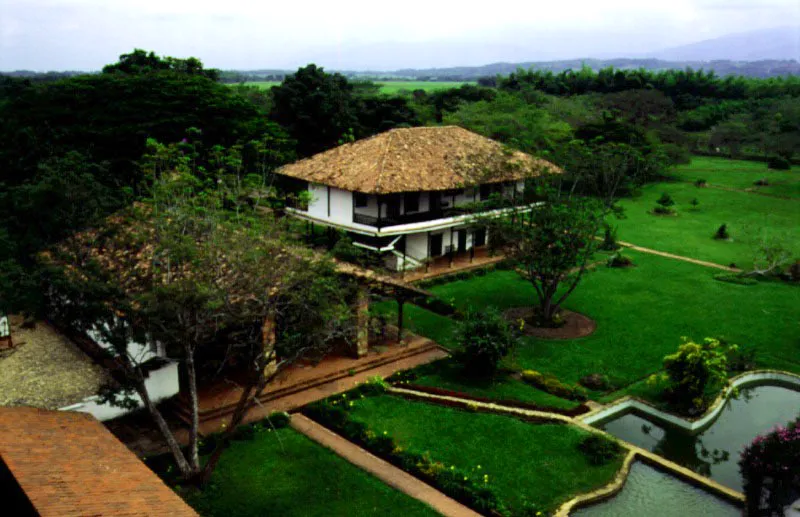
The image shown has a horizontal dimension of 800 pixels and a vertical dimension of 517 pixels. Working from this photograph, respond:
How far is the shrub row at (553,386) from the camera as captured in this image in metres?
18.9

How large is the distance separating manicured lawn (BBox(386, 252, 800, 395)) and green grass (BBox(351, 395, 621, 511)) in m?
4.04

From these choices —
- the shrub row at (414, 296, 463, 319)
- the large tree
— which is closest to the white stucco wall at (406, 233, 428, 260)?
the shrub row at (414, 296, 463, 319)

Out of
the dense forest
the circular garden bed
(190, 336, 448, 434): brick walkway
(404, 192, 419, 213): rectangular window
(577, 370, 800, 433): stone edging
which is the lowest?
(577, 370, 800, 433): stone edging

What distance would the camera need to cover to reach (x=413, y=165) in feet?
100

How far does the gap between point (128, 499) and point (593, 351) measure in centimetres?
1656

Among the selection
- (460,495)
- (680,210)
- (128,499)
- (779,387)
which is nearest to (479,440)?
(460,495)

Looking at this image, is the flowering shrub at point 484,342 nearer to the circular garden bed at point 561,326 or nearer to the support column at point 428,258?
the circular garden bed at point 561,326

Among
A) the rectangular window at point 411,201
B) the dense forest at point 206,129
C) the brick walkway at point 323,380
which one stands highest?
the dense forest at point 206,129

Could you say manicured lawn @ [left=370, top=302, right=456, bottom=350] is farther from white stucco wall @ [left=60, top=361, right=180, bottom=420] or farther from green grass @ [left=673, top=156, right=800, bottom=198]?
green grass @ [left=673, top=156, right=800, bottom=198]

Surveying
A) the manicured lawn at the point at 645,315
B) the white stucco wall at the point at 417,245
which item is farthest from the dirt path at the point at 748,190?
the white stucco wall at the point at 417,245

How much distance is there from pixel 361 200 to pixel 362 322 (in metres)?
11.3

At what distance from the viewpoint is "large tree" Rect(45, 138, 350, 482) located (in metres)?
12.3

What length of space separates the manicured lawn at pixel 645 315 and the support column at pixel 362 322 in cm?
356

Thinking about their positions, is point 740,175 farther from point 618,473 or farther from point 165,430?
point 165,430
